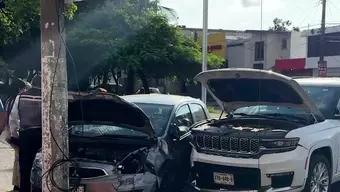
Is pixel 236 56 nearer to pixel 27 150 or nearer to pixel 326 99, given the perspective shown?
pixel 326 99

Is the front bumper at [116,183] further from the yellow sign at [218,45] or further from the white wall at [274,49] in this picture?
the yellow sign at [218,45]

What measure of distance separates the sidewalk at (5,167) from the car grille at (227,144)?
3.16 m

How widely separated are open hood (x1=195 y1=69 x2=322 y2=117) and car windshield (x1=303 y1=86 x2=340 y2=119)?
1.98 ft

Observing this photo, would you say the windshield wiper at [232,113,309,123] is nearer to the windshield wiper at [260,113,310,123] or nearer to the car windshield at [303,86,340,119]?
the windshield wiper at [260,113,310,123]

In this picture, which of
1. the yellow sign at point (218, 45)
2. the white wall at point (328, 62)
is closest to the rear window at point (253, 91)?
the white wall at point (328, 62)

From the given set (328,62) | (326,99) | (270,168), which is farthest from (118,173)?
(328,62)

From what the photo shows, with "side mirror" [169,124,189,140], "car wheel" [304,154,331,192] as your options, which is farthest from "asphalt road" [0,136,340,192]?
"side mirror" [169,124,189,140]

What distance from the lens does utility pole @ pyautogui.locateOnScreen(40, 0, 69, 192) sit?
17.3ft

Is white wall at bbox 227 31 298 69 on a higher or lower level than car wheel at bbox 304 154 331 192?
higher

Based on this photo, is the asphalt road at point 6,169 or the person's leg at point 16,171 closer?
the person's leg at point 16,171

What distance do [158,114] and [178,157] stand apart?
2.40 ft

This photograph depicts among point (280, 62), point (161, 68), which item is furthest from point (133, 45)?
point (280, 62)

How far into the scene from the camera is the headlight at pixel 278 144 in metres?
6.59

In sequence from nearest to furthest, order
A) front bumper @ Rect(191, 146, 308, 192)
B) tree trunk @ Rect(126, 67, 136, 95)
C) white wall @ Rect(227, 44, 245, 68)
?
front bumper @ Rect(191, 146, 308, 192) → tree trunk @ Rect(126, 67, 136, 95) → white wall @ Rect(227, 44, 245, 68)
